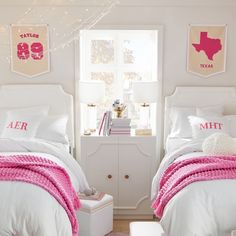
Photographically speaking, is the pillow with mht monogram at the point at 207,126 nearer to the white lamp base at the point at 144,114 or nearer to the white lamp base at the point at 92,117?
the white lamp base at the point at 144,114

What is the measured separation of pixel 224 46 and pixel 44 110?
6.13ft

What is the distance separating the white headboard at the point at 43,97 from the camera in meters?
4.53

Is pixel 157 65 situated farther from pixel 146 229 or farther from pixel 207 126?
pixel 146 229

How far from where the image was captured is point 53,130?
13.8ft

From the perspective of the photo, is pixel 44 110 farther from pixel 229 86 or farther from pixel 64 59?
pixel 229 86

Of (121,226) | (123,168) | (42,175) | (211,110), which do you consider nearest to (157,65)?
(211,110)

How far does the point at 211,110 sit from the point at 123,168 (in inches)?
39.8

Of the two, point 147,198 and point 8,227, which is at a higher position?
point 8,227

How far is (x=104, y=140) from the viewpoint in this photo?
425 cm

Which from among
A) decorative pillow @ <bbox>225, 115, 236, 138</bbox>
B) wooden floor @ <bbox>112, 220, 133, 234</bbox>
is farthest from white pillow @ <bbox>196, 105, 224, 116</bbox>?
wooden floor @ <bbox>112, 220, 133, 234</bbox>

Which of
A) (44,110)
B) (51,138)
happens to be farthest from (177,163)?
(44,110)

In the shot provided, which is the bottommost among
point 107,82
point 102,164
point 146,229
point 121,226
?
point 121,226

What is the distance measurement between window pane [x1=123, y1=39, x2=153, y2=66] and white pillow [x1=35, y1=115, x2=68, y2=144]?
3.28 feet

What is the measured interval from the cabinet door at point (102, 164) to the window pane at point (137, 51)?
3.21 feet
